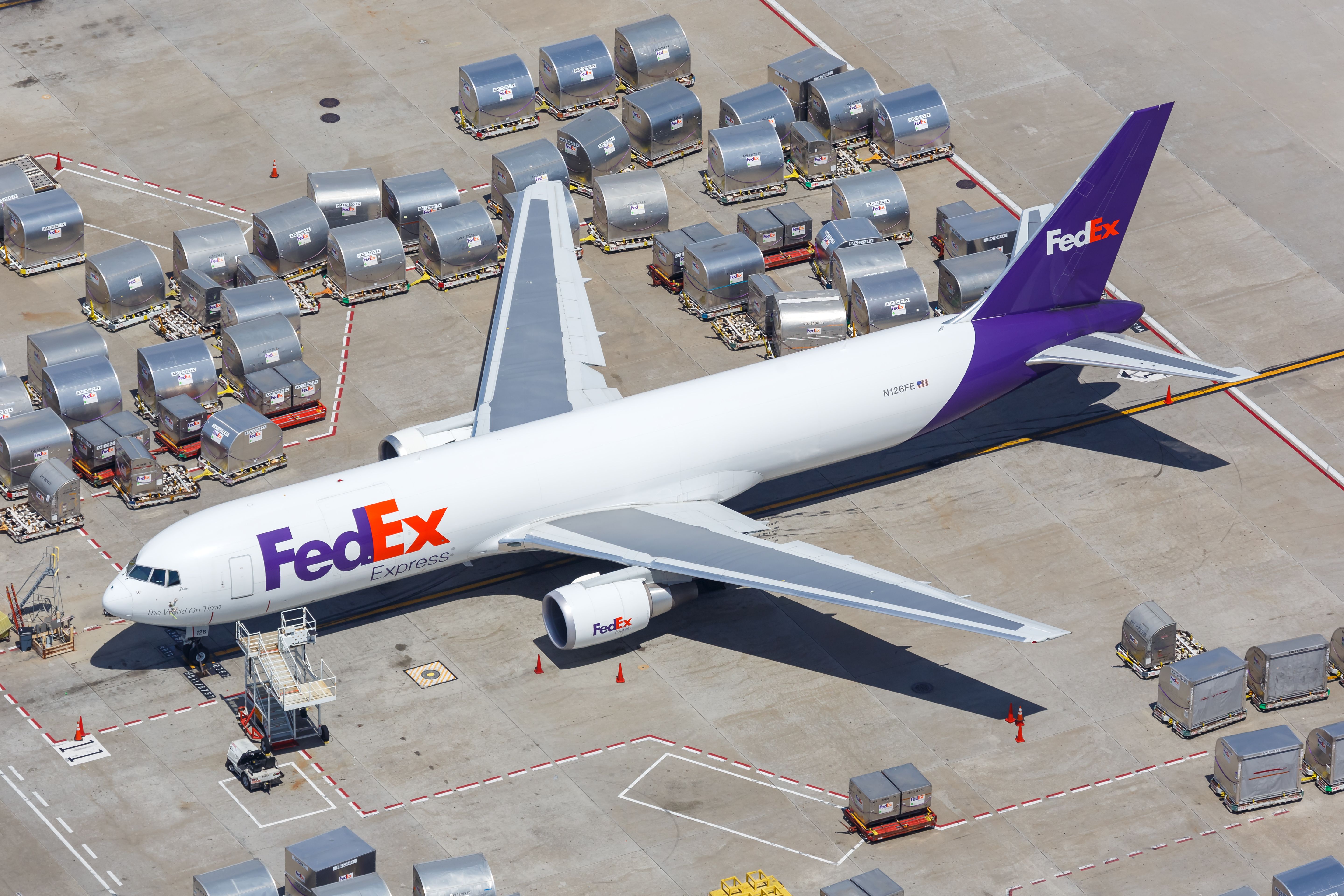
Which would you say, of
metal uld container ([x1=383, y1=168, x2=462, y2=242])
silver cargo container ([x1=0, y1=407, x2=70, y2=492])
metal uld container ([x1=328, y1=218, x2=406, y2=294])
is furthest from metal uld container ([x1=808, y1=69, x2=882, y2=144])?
silver cargo container ([x1=0, y1=407, x2=70, y2=492])

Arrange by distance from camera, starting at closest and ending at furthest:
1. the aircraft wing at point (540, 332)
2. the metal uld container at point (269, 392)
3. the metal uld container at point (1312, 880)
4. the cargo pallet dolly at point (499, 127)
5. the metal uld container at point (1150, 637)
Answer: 1. the metal uld container at point (1312, 880)
2. the metal uld container at point (1150, 637)
3. the aircraft wing at point (540, 332)
4. the metal uld container at point (269, 392)
5. the cargo pallet dolly at point (499, 127)

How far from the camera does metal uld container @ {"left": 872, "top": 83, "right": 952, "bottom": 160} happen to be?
8362cm

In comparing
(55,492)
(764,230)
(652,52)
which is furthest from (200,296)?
(652,52)

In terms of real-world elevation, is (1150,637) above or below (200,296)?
below

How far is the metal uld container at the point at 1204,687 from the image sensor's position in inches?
2338

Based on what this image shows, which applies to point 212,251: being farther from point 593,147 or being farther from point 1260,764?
point 1260,764

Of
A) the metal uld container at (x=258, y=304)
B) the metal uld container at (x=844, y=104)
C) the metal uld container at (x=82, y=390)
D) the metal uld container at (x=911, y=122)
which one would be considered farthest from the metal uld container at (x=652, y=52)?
the metal uld container at (x=82, y=390)

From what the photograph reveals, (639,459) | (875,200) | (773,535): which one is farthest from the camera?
(875,200)

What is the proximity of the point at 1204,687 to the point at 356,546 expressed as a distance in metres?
23.6

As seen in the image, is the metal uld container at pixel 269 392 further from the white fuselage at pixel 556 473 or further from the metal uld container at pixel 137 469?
the white fuselage at pixel 556 473

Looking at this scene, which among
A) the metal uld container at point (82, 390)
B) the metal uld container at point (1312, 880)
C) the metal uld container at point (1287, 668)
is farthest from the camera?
the metal uld container at point (82, 390)

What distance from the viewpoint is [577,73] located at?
281 ft

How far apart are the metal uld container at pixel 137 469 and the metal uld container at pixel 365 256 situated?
1170 cm

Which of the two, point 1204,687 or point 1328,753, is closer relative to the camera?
point 1328,753
